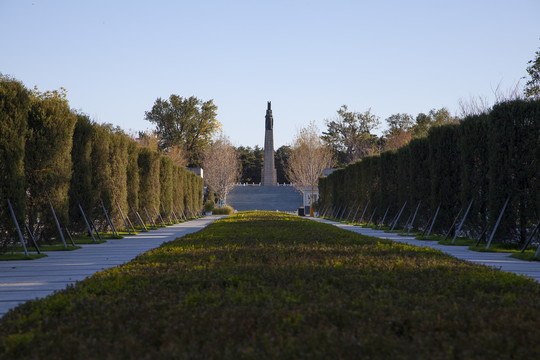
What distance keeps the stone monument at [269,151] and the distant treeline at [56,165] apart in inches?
1967

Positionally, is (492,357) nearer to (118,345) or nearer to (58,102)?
(118,345)

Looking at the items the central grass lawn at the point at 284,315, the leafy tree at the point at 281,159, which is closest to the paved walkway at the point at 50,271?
the central grass lawn at the point at 284,315

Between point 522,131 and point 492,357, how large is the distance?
8998mm

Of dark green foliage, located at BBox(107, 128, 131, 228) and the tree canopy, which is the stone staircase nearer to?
the tree canopy

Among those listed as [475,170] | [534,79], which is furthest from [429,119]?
[475,170]

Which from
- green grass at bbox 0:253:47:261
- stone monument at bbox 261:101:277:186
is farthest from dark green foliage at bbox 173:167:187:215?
stone monument at bbox 261:101:277:186

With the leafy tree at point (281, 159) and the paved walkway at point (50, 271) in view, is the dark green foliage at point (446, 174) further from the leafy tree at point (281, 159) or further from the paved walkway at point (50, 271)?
the leafy tree at point (281, 159)

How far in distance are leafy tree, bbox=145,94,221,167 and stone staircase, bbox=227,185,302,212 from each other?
987 cm

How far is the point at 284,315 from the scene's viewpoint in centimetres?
401

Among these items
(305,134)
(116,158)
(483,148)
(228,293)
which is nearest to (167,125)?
(305,134)

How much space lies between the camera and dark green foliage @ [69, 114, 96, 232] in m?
13.4

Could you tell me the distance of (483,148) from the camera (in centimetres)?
1238

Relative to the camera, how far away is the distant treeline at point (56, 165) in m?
9.28

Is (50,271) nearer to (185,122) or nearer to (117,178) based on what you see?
(117,178)
